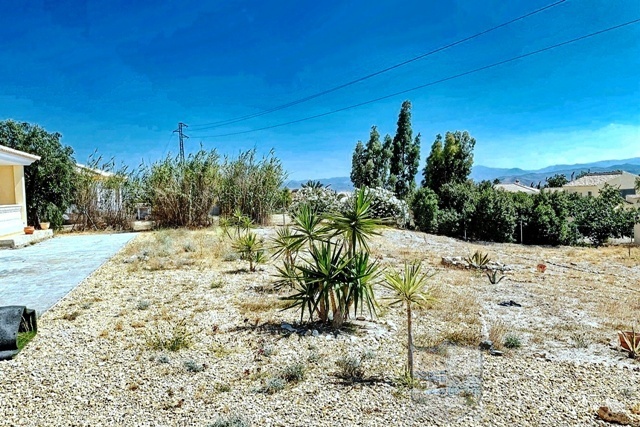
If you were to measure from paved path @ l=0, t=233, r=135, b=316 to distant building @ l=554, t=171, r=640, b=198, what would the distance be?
5205 cm

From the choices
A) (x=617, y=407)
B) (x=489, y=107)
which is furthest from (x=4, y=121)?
(x=489, y=107)

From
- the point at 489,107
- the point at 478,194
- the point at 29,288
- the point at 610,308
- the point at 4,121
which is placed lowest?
the point at 610,308

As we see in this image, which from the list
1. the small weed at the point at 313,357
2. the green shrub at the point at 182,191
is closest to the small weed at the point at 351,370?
the small weed at the point at 313,357

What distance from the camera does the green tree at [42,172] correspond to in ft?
49.6

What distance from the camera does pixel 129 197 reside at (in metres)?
17.3

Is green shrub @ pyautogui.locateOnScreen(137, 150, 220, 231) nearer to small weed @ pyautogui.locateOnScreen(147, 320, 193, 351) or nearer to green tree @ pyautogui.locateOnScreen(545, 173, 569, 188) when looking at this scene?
small weed @ pyautogui.locateOnScreen(147, 320, 193, 351)

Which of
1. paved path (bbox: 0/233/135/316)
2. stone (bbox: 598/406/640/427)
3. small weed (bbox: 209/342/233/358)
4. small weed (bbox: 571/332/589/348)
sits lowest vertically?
small weed (bbox: 571/332/589/348)

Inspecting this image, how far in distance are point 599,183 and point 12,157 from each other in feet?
190

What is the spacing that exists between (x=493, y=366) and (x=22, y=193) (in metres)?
16.3

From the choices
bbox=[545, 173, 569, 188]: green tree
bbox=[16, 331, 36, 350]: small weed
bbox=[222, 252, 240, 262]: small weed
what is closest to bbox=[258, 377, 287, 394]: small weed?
bbox=[16, 331, 36, 350]: small weed

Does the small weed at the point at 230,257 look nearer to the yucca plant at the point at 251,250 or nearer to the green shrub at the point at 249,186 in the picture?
the yucca plant at the point at 251,250

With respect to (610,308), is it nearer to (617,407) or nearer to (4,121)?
(617,407)

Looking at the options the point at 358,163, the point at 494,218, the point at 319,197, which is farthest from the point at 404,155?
the point at 319,197

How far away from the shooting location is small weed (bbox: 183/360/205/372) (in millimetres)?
3776
